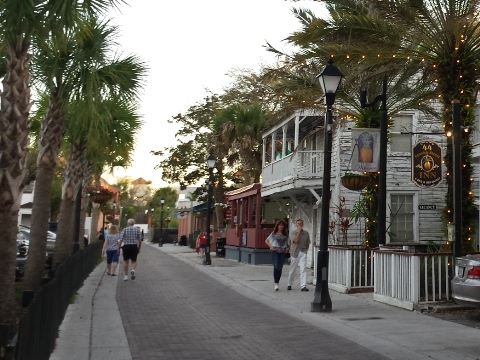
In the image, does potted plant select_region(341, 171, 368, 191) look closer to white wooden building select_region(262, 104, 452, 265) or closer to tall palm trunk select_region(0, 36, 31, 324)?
white wooden building select_region(262, 104, 452, 265)

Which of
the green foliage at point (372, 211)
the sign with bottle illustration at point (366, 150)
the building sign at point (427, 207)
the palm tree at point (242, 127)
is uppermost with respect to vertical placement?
the palm tree at point (242, 127)

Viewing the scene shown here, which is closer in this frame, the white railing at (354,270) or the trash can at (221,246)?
the white railing at (354,270)

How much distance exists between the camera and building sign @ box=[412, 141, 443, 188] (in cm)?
1288

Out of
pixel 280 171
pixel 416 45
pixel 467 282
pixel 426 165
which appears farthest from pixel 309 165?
pixel 467 282

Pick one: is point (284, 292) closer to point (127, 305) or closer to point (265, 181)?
point (127, 305)

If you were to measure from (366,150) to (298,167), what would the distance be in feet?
30.6

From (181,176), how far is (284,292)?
28.7 metres

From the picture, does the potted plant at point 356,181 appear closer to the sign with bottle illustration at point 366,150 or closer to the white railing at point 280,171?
the sign with bottle illustration at point 366,150

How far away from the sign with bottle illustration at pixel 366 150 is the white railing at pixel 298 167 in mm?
8045

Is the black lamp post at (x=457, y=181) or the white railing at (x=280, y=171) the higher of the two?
the white railing at (x=280, y=171)

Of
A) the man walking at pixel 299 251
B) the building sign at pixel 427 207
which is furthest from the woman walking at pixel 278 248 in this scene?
the building sign at pixel 427 207

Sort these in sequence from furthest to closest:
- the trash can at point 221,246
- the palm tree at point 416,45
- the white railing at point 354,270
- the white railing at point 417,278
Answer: the trash can at point 221,246 < the white railing at point 354,270 < the palm tree at point 416,45 < the white railing at point 417,278

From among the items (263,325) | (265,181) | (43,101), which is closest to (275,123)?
(265,181)

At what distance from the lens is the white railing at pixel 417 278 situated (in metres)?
11.4
